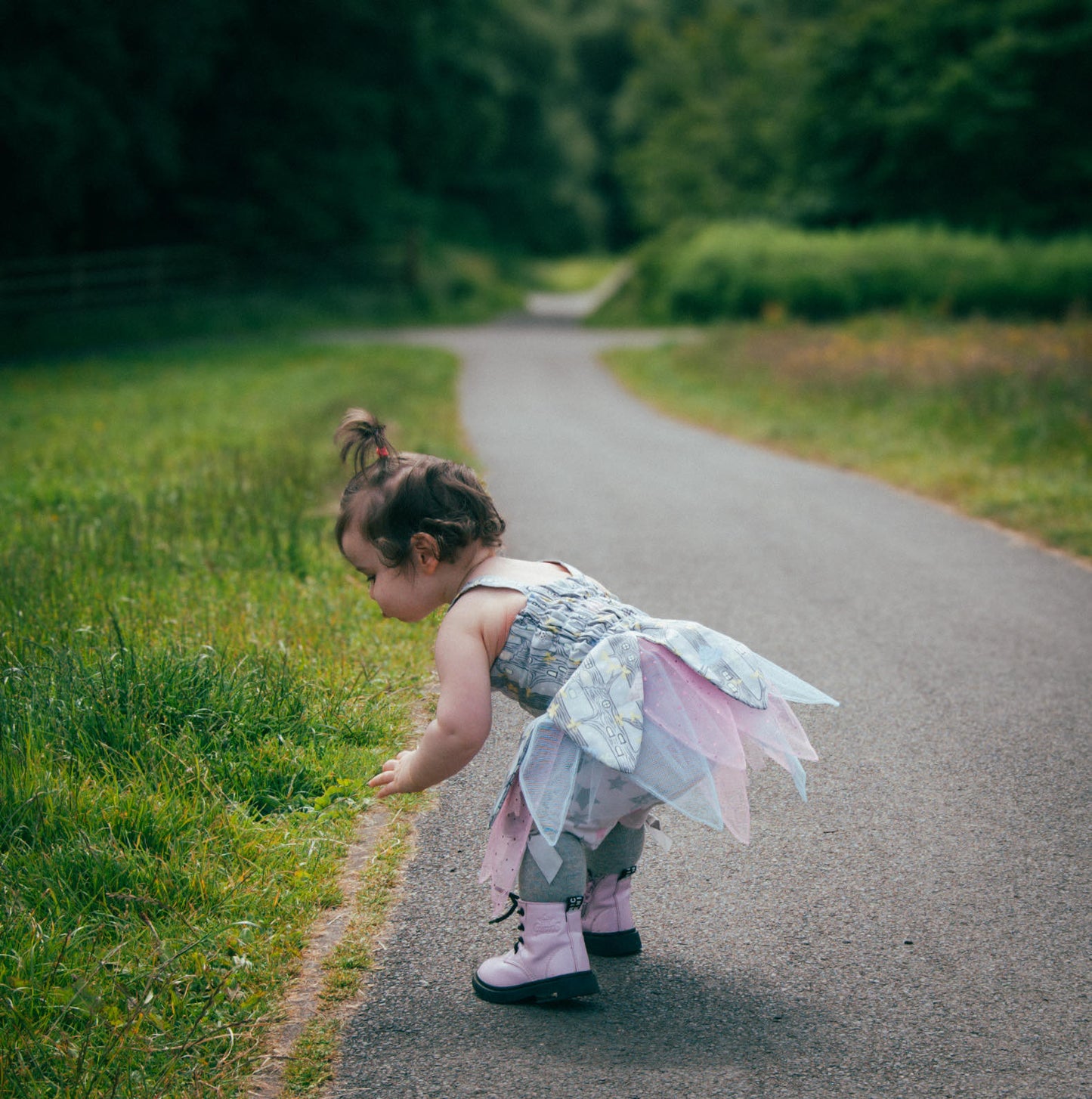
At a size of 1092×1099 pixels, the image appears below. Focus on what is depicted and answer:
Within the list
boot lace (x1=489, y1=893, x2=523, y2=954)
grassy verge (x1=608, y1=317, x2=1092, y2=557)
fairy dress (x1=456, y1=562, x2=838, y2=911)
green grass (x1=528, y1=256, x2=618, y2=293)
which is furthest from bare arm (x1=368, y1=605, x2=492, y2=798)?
green grass (x1=528, y1=256, x2=618, y2=293)

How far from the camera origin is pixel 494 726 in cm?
422

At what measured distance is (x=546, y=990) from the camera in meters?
2.57

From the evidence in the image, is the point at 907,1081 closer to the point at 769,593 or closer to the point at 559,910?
the point at 559,910

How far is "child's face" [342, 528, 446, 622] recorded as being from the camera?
273cm

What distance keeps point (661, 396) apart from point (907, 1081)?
13500 millimetres

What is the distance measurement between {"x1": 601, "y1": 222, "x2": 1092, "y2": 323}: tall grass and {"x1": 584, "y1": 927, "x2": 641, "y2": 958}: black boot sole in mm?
20859

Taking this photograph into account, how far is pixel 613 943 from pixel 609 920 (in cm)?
6

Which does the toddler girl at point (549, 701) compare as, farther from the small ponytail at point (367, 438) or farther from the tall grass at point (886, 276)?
the tall grass at point (886, 276)

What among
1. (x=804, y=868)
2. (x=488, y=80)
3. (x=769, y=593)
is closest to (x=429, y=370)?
(x=769, y=593)

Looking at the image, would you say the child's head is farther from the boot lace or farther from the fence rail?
the fence rail

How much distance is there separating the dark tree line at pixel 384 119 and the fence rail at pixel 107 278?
2.15 feet

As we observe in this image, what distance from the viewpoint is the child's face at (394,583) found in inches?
107

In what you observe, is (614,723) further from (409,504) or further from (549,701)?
(409,504)

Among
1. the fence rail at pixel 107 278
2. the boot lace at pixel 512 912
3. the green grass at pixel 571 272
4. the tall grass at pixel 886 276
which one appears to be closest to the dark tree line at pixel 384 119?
the fence rail at pixel 107 278
